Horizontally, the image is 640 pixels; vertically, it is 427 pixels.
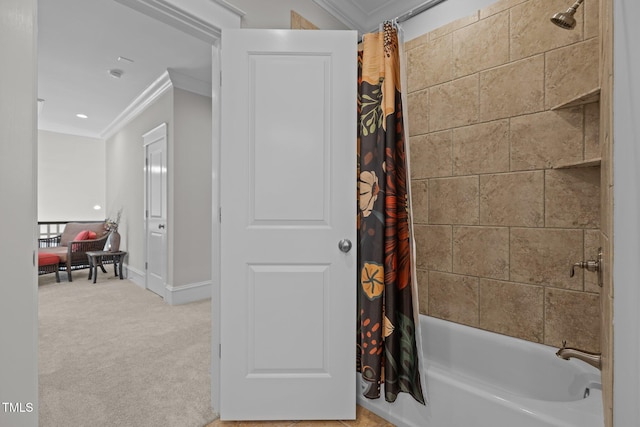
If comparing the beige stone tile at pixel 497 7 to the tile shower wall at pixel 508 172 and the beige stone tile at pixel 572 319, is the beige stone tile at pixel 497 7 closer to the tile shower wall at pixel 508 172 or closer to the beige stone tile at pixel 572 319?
the tile shower wall at pixel 508 172

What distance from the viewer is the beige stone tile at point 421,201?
2.21 m

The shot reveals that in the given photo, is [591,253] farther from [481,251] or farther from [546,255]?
[481,251]

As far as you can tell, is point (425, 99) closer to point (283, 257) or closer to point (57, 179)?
point (283, 257)

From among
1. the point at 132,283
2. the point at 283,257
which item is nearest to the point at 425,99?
the point at 283,257

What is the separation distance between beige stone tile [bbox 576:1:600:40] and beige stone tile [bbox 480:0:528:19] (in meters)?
0.35

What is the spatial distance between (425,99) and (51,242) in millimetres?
7029

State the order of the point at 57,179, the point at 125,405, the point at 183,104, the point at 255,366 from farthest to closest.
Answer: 1. the point at 57,179
2. the point at 183,104
3. the point at 125,405
4. the point at 255,366

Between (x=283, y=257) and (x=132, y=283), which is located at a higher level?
(x=283, y=257)

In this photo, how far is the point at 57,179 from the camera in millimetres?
6336

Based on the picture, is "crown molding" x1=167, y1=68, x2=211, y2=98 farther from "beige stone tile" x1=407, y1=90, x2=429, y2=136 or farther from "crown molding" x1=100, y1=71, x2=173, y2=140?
"beige stone tile" x1=407, y1=90, x2=429, y2=136

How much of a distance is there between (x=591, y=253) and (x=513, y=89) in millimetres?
983

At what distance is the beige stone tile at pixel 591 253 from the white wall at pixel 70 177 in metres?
7.79

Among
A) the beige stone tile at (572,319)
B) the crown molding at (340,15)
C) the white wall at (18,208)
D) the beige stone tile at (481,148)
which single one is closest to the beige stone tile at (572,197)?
the beige stone tile at (481,148)

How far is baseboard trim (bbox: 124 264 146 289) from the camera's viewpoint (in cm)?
448
